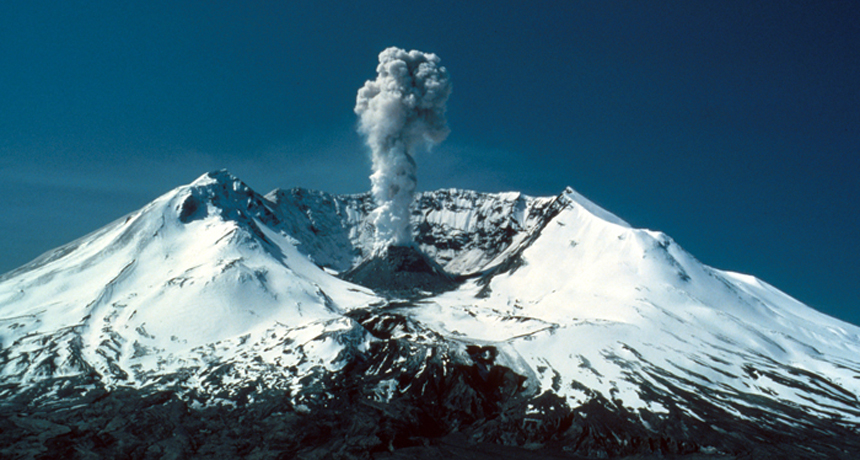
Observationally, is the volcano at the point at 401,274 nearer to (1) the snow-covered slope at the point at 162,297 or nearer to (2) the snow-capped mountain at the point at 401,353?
(2) the snow-capped mountain at the point at 401,353

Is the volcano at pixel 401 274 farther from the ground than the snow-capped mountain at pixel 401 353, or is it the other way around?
the volcano at pixel 401 274

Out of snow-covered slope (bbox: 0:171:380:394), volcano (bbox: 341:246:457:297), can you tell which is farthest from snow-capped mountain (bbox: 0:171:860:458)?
volcano (bbox: 341:246:457:297)

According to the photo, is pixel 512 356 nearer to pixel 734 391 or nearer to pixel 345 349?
pixel 345 349

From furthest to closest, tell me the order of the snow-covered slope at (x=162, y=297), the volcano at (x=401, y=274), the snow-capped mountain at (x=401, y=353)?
the volcano at (x=401, y=274) → the snow-covered slope at (x=162, y=297) → the snow-capped mountain at (x=401, y=353)

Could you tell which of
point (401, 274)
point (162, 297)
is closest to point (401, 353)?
point (162, 297)

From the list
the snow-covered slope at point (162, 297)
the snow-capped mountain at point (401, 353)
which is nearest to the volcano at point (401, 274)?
the snow-capped mountain at point (401, 353)

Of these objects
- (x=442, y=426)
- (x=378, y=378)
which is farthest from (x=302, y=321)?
(x=442, y=426)

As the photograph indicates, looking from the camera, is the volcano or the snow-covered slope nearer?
the snow-covered slope

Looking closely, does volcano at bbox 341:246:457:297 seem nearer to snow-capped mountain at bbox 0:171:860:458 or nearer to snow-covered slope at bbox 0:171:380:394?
snow-capped mountain at bbox 0:171:860:458
